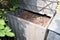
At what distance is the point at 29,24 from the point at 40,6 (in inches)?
16.7

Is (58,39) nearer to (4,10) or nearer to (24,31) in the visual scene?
(24,31)

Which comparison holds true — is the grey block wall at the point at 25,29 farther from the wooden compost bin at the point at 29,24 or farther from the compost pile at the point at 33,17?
the compost pile at the point at 33,17

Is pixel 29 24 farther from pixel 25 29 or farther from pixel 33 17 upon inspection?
pixel 33 17

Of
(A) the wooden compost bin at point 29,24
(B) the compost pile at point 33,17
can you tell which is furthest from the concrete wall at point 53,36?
(B) the compost pile at point 33,17

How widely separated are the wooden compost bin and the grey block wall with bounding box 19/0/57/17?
8cm

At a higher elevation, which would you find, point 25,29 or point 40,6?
point 40,6

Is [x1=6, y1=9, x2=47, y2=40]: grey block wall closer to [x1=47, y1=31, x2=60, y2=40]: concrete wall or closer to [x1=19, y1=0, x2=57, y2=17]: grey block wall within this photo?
[x1=47, y1=31, x2=60, y2=40]: concrete wall

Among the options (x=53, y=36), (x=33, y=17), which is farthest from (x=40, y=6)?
(x=53, y=36)

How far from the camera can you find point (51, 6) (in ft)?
5.82

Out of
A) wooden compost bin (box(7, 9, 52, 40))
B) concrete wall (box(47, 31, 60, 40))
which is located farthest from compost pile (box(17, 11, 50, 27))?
concrete wall (box(47, 31, 60, 40))

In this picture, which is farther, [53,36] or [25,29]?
[25,29]

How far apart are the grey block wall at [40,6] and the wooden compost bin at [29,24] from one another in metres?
0.08

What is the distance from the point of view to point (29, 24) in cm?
156

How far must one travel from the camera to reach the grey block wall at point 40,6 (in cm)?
176
